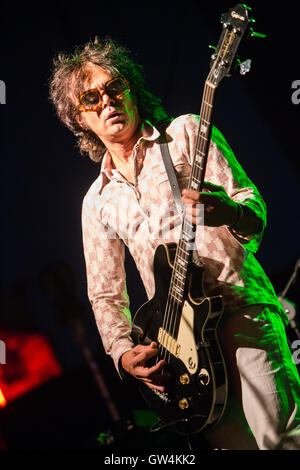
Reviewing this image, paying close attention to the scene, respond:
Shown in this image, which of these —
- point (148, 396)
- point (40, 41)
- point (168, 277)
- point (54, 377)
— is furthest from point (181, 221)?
point (54, 377)

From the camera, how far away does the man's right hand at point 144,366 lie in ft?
5.86

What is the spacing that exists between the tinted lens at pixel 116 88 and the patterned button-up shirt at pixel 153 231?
20 centimetres

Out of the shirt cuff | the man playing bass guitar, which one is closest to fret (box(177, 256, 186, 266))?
the man playing bass guitar

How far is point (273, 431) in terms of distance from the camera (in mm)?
1494

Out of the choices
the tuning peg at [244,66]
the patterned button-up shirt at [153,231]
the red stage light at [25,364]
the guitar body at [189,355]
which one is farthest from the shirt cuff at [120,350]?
the red stage light at [25,364]

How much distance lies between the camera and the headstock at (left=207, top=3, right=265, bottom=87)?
148cm

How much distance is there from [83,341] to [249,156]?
7.10ft

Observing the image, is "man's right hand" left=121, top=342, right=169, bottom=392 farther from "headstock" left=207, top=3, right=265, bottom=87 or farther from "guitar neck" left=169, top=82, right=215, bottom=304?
"headstock" left=207, top=3, right=265, bottom=87

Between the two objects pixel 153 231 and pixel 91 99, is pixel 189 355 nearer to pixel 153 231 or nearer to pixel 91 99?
pixel 153 231

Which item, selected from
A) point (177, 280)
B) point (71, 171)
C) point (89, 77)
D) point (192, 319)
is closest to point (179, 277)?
point (177, 280)

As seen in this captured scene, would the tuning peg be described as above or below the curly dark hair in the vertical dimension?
below

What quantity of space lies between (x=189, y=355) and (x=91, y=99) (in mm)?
1244

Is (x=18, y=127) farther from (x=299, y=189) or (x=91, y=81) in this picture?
(x=299, y=189)

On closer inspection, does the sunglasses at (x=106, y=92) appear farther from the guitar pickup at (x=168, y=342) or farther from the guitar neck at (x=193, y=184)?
the guitar pickup at (x=168, y=342)
